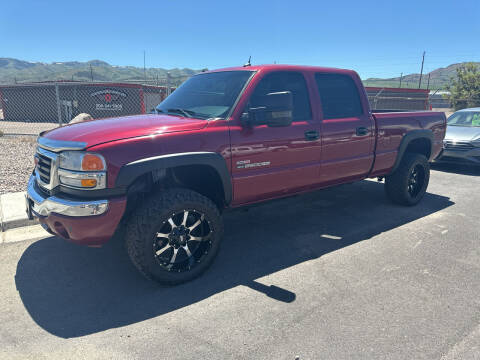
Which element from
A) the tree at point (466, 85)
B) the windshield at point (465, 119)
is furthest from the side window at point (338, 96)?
the tree at point (466, 85)

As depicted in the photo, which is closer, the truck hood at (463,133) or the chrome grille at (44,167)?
the chrome grille at (44,167)

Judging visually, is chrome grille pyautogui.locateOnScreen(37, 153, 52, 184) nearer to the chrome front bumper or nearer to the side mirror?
the chrome front bumper

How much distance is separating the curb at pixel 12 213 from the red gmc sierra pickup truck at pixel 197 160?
1267 millimetres

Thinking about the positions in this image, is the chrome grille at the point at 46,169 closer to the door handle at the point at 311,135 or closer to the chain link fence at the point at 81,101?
the door handle at the point at 311,135

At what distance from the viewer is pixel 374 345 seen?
2.39m

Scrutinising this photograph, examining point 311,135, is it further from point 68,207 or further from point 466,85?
point 466,85

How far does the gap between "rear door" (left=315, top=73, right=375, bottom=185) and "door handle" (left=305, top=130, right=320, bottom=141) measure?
0.39ft

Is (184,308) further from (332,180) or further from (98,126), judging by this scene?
(332,180)

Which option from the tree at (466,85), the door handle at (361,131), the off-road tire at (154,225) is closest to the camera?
the off-road tire at (154,225)

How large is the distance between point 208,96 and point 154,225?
1591 millimetres

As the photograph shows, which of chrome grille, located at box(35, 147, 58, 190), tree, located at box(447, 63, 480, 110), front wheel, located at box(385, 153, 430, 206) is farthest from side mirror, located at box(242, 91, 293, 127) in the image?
tree, located at box(447, 63, 480, 110)

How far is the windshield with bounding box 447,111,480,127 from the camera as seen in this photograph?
899 centimetres

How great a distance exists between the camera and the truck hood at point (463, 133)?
811cm

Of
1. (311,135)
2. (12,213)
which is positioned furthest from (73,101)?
(311,135)
